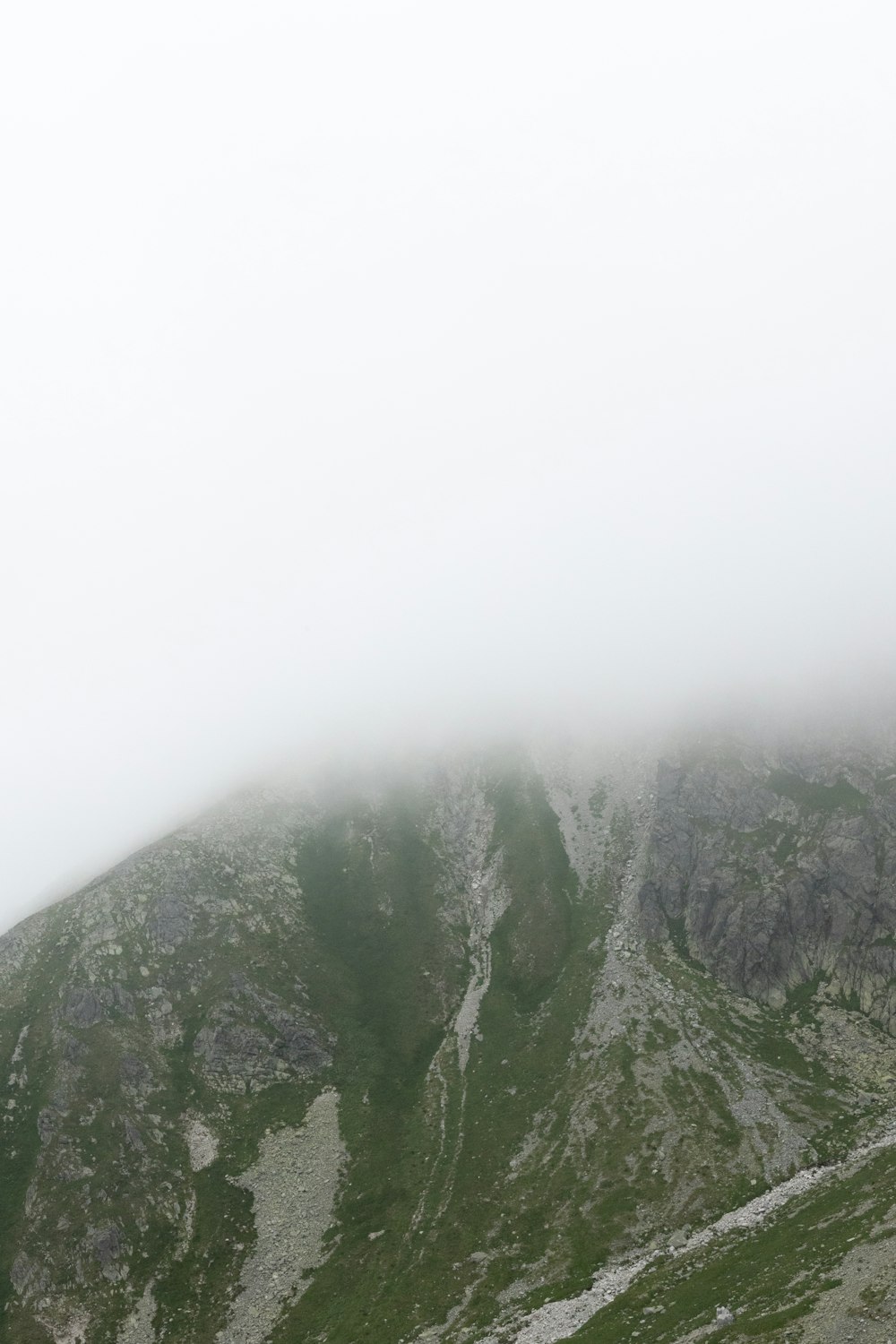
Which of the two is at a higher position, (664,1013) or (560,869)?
(560,869)

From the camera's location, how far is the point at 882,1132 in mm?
89188

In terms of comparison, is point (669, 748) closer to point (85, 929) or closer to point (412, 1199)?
point (412, 1199)

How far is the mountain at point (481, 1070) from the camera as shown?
3071 inches

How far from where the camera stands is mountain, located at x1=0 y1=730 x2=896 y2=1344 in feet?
256

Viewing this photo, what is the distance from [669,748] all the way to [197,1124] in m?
136

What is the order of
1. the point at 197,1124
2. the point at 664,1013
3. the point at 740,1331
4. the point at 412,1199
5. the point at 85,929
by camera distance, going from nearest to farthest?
1. the point at 740,1331
2. the point at 412,1199
3. the point at 197,1124
4. the point at 664,1013
5. the point at 85,929

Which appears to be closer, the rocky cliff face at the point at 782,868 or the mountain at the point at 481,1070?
the mountain at the point at 481,1070

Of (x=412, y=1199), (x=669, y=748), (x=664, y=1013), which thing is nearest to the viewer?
(x=412, y=1199)

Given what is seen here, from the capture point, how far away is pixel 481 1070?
11944 cm

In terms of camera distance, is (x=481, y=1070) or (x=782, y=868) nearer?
(x=481, y=1070)

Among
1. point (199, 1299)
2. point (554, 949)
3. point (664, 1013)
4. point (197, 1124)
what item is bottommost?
point (664, 1013)

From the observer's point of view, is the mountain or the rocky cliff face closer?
the mountain

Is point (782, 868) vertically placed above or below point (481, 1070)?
below

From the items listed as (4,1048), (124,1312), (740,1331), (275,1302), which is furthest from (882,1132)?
(4,1048)
